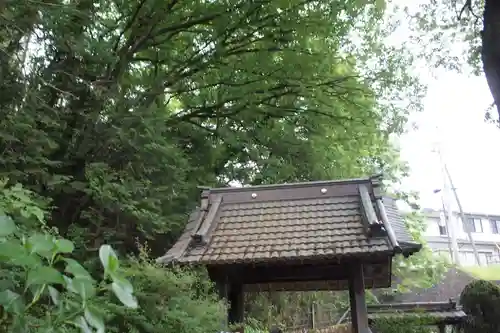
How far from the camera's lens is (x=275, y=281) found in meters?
6.08

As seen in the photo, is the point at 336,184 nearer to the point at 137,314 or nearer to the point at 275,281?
the point at 275,281

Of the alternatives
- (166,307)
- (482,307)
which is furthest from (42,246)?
(482,307)

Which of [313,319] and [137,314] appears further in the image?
[313,319]

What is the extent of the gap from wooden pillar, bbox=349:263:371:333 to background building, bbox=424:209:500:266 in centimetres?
2361

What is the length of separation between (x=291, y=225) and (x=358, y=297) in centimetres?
123

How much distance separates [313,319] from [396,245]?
25.7 ft

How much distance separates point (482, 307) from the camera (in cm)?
1072

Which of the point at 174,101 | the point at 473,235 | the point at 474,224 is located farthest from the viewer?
the point at 474,224

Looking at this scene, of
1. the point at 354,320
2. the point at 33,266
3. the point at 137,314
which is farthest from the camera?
the point at 354,320

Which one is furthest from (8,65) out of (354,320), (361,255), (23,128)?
(354,320)

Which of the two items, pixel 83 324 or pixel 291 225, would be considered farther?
pixel 291 225

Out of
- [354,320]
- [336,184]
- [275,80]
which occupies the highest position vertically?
[275,80]

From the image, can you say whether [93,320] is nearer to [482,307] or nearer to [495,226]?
[482,307]

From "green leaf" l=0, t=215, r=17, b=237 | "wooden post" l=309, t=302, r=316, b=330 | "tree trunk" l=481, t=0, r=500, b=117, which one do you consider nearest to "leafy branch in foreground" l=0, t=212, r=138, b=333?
"green leaf" l=0, t=215, r=17, b=237
